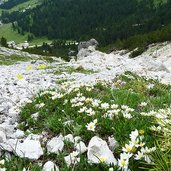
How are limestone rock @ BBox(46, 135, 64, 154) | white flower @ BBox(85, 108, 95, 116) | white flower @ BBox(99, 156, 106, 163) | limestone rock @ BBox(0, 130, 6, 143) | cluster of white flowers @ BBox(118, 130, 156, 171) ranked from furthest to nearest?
limestone rock @ BBox(0, 130, 6, 143) < white flower @ BBox(85, 108, 95, 116) < limestone rock @ BBox(46, 135, 64, 154) < white flower @ BBox(99, 156, 106, 163) < cluster of white flowers @ BBox(118, 130, 156, 171)

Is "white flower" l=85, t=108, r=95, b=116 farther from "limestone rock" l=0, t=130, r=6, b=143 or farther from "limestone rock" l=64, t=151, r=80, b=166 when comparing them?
"limestone rock" l=0, t=130, r=6, b=143

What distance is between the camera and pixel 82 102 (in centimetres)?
745

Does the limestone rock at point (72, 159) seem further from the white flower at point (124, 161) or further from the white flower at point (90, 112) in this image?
the white flower at point (90, 112)

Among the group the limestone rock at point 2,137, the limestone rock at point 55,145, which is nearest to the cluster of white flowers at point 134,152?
the limestone rock at point 55,145

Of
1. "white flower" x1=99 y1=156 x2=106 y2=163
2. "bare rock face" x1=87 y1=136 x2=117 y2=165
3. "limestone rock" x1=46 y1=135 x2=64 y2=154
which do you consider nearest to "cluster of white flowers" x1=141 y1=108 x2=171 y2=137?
"bare rock face" x1=87 y1=136 x2=117 y2=165

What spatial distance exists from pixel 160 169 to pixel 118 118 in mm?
2117

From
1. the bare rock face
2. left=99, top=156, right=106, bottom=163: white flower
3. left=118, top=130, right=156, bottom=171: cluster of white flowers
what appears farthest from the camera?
the bare rock face

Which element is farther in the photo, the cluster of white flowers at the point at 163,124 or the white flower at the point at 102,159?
the white flower at the point at 102,159

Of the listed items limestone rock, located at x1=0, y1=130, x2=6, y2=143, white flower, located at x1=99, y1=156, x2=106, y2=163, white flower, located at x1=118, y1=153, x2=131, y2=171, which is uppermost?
white flower, located at x1=118, y1=153, x2=131, y2=171

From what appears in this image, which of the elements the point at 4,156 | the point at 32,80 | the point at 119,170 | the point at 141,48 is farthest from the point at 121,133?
the point at 141,48

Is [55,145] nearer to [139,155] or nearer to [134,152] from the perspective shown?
[134,152]

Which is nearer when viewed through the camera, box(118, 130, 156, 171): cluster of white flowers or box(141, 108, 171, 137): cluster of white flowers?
box(141, 108, 171, 137): cluster of white flowers

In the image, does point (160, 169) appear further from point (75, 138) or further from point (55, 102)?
point (55, 102)

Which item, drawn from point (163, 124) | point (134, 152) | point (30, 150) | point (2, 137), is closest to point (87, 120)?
point (30, 150)
